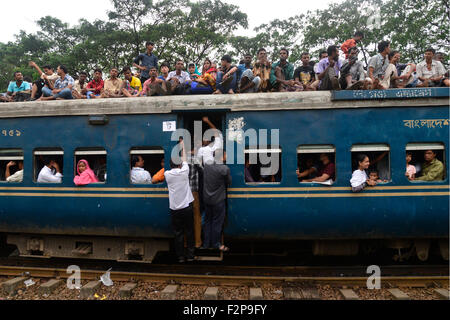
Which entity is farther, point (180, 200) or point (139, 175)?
point (139, 175)

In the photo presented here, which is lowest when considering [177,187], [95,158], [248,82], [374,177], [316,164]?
[177,187]

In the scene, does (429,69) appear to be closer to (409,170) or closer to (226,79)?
(409,170)

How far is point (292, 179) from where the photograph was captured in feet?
16.8

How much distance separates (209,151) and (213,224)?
1217mm

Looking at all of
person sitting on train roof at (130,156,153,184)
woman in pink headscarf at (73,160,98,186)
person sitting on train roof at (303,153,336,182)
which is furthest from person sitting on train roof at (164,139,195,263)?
person sitting on train roof at (303,153,336,182)

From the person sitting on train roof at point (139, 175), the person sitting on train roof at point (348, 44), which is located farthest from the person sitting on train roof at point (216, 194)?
the person sitting on train roof at point (348, 44)

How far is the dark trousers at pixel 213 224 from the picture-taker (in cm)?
510

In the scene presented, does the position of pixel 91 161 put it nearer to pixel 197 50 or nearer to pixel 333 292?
pixel 333 292

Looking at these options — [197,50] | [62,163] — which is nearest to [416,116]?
[62,163]

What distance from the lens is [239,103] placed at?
5.27 metres

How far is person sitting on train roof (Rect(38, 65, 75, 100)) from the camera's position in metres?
5.96

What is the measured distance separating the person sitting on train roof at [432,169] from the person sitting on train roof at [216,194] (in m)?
3.15

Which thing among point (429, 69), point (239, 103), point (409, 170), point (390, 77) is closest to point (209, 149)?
point (239, 103)

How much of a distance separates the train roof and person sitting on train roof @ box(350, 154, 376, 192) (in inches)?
35.0
